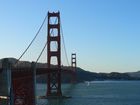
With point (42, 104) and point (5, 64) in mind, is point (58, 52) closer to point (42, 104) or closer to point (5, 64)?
point (42, 104)

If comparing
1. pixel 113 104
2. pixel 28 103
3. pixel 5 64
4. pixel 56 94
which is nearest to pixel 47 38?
pixel 56 94

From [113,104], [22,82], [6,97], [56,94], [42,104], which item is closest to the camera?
[6,97]

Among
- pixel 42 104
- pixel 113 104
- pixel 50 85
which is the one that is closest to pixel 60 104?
pixel 42 104

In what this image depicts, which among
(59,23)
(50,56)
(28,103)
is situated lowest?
(28,103)

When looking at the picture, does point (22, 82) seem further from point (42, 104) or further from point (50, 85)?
point (50, 85)

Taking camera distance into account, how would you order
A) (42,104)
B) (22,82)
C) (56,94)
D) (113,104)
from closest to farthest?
1. (22,82)
2. (42,104)
3. (113,104)
4. (56,94)

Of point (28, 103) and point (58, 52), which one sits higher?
point (58, 52)

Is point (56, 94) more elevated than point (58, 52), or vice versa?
point (58, 52)

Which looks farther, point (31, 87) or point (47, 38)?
point (47, 38)

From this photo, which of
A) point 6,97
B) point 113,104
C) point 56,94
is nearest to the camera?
point 6,97
